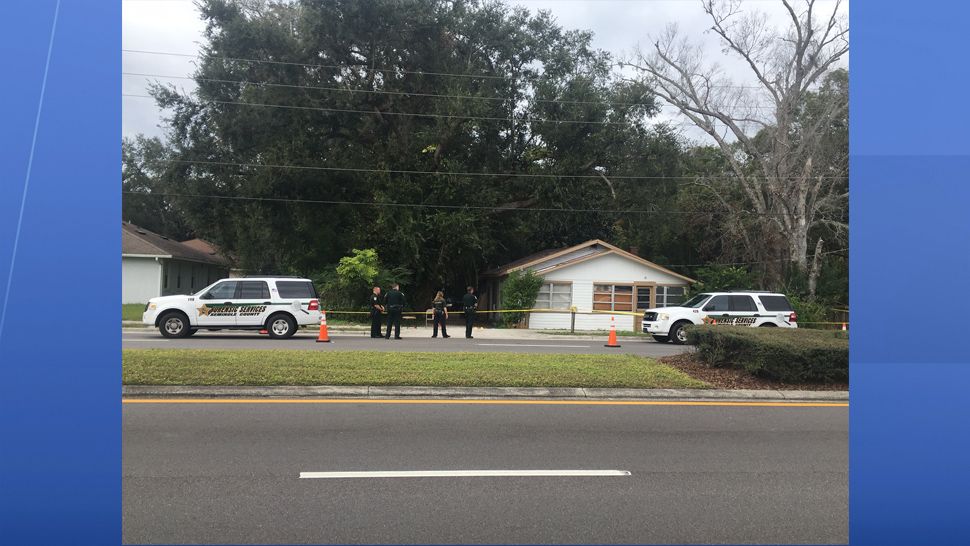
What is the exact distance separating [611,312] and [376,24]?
62.2ft

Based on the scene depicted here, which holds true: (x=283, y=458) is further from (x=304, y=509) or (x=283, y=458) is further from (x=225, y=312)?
(x=225, y=312)

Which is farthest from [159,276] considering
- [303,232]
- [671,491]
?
[671,491]

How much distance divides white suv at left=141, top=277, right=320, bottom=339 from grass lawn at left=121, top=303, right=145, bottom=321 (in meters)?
9.18

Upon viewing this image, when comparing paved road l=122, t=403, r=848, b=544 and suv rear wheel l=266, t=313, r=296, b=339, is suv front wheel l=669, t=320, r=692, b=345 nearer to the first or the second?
suv rear wheel l=266, t=313, r=296, b=339

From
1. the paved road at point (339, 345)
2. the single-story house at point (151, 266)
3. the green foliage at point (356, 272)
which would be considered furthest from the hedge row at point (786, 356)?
the single-story house at point (151, 266)

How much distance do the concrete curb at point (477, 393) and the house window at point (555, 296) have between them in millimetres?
22669

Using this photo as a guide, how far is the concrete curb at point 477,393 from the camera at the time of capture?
960 centimetres

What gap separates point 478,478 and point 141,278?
35647 mm

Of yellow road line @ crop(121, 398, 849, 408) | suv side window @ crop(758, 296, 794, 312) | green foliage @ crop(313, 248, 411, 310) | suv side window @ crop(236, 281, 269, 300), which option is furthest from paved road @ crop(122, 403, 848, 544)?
green foliage @ crop(313, 248, 411, 310)

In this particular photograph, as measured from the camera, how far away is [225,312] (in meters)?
20.5

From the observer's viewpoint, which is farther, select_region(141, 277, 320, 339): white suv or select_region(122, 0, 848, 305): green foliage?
select_region(122, 0, 848, 305): green foliage

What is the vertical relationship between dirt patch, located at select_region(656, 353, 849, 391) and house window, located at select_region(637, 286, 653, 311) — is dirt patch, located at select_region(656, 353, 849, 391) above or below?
below

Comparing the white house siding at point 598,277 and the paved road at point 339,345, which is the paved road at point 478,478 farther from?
the white house siding at point 598,277

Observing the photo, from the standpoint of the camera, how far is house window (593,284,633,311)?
33.5 metres
